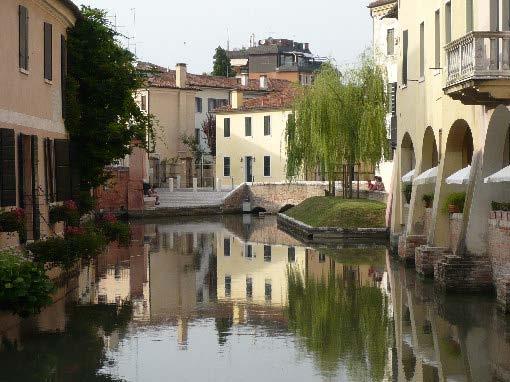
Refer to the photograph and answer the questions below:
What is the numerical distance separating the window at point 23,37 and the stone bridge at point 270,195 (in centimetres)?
4337

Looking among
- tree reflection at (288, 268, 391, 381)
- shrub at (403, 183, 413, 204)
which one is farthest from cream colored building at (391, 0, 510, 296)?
tree reflection at (288, 268, 391, 381)

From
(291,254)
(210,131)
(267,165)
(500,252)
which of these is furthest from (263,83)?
(500,252)

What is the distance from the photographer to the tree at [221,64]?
11031 cm

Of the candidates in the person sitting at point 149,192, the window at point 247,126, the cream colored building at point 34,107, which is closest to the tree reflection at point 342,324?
the cream colored building at point 34,107

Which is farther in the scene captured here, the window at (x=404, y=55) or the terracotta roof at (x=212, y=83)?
the terracotta roof at (x=212, y=83)

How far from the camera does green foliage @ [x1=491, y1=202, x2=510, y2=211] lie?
69.1ft

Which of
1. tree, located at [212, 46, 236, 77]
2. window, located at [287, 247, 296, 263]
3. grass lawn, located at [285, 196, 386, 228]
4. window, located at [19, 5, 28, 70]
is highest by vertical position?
tree, located at [212, 46, 236, 77]

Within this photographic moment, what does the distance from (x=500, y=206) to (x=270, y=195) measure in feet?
155

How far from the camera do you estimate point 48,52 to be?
80.1ft

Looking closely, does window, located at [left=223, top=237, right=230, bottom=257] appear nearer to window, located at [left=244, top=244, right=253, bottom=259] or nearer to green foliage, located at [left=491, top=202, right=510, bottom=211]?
window, located at [left=244, top=244, right=253, bottom=259]

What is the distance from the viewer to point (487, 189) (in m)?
22.2

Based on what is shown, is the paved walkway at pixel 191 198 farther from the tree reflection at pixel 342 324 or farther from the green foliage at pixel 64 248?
the green foliage at pixel 64 248

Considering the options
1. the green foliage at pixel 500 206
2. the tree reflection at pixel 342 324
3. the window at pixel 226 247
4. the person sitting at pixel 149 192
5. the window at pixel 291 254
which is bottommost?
the window at pixel 226 247

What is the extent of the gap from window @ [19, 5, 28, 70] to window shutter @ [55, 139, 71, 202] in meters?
3.52
